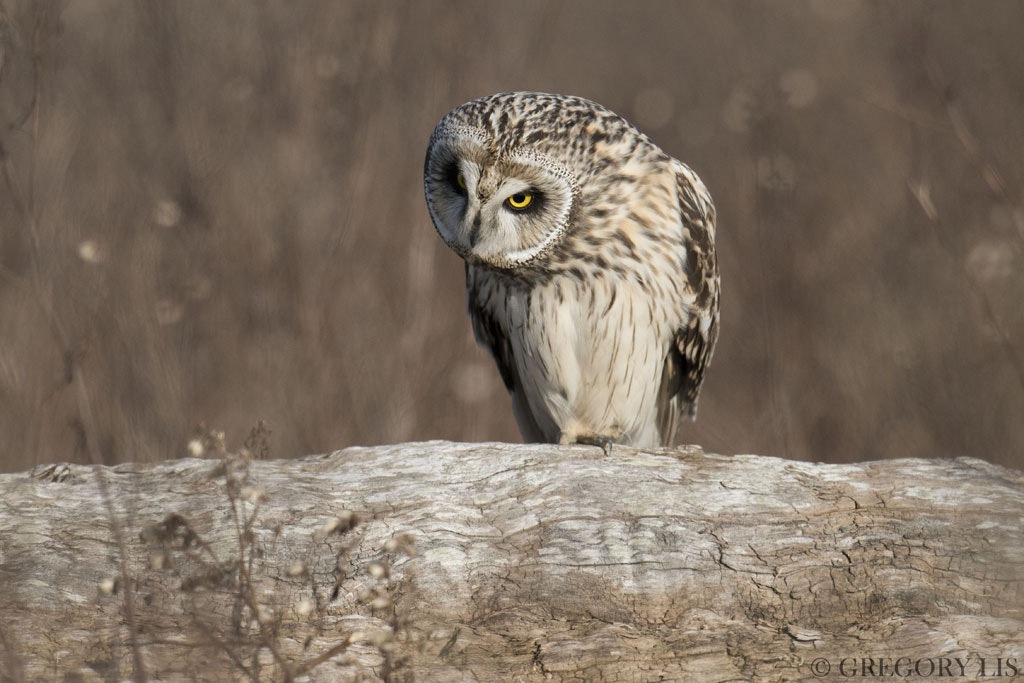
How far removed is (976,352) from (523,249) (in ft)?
11.9

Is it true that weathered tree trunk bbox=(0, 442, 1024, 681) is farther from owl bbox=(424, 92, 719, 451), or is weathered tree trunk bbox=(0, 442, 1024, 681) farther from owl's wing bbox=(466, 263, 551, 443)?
owl's wing bbox=(466, 263, 551, 443)

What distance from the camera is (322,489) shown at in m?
2.77

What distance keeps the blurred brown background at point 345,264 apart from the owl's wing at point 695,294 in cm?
124

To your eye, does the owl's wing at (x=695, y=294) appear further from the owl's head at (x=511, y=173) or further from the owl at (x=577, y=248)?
the owl's head at (x=511, y=173)

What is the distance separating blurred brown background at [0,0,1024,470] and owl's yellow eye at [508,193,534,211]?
1.74m

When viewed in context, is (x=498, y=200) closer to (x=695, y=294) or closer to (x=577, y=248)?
(x=577, y=248)

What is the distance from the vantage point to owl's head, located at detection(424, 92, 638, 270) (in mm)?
3000

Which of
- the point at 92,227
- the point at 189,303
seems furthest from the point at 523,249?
the point at 92,227

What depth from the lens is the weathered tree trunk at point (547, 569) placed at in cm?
228

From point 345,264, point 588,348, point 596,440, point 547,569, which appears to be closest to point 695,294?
point 588,348

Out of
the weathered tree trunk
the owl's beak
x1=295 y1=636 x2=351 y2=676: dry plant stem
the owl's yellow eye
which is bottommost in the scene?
the weathered tree trunk

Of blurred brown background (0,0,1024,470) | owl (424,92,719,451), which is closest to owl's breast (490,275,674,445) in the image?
owl (424,92,719,451)

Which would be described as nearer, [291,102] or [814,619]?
[814,619]

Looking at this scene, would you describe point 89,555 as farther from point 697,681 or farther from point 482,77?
point 482,77
